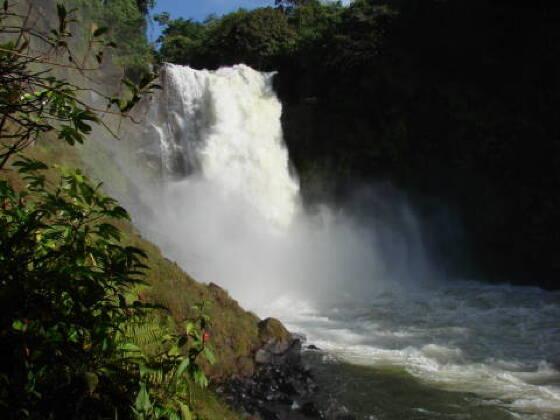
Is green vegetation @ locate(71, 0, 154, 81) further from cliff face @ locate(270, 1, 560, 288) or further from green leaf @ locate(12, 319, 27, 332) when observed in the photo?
green leaf @ locate(12, 319, 27, 332)

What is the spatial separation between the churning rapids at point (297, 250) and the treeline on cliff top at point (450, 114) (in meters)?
1.22

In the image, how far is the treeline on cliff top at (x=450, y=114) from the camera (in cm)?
1647

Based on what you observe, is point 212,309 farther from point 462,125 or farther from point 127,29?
point 127,29

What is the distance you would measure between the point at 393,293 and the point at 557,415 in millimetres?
10102

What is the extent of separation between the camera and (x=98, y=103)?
16.3m

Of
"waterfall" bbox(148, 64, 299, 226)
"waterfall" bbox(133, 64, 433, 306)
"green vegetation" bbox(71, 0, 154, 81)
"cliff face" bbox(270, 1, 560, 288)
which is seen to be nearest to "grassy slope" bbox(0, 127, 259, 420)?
"waterfall" bbox(133, 64, 433, 306)

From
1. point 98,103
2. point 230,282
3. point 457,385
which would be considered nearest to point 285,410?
point 457,385

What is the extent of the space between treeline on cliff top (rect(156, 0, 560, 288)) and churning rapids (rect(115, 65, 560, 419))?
122cm

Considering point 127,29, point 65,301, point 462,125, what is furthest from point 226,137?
point 65,301

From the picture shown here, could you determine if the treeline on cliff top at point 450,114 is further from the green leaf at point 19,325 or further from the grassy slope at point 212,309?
the green leaf at point 19,325

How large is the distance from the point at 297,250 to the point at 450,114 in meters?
7.69

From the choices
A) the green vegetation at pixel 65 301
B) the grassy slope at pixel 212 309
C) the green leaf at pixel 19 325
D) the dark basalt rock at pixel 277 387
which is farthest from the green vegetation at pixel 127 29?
the green leaf at pixel 19 325

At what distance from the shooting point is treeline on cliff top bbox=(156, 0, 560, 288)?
1647cm

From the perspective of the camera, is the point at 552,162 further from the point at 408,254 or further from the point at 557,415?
the point at 557,415
